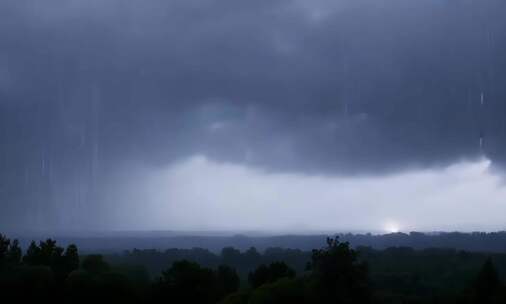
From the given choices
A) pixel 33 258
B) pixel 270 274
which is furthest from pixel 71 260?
pixel 270 274

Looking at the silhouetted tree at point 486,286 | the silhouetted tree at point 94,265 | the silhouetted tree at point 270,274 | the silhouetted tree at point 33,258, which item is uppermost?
the silhouetted tree at point 33,258

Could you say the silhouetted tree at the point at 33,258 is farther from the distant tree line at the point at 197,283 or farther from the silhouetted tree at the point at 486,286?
the silhouetted tree at the point at 486,286

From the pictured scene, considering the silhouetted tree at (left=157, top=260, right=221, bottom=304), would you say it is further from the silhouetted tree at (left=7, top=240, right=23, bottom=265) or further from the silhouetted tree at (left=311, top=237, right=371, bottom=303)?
the silhouetted tree at (left=7, top=240, right=23, bottom=265)

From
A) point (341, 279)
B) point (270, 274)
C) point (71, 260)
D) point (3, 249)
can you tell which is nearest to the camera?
point (341, 279)

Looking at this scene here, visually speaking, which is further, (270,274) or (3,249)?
(3,249)

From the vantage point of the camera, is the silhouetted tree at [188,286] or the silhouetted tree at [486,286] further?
the silhouetted tree at [486,286]

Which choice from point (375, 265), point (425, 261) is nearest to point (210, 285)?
point (375, 265)

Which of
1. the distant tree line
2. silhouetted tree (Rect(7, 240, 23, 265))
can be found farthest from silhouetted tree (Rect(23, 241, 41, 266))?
silhouetted tree (Rect(7, 240, 23, 265))

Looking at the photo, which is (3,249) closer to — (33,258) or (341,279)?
(33,258)

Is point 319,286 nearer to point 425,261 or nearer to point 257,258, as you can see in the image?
point 425,261

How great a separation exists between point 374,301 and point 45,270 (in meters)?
31.9

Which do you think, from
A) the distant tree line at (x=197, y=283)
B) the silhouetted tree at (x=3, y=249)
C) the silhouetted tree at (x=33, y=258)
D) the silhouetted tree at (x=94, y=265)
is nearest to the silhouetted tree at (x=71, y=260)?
the distant tree line at (x=197, y=283)

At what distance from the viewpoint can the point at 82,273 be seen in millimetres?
59031

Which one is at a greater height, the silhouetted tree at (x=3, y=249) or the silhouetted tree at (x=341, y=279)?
the silhouetted tree at (x=3, y=249)
